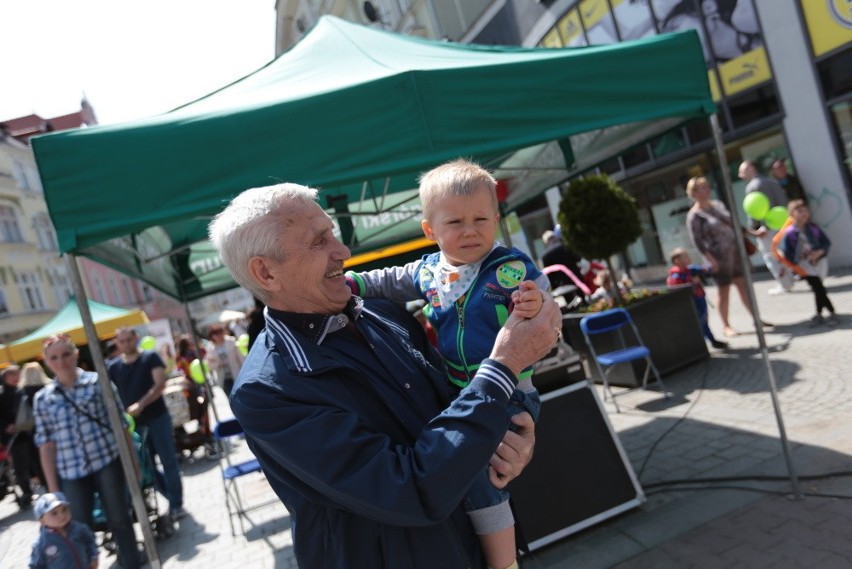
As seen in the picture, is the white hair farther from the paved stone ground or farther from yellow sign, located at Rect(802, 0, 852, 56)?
yellow sign, located at Rect(802, 0, 852, 56)

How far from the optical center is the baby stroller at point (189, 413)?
9.14m

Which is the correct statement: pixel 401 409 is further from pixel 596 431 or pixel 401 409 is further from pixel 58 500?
pixel 58 500

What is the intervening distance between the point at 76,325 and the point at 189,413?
17.1 ft

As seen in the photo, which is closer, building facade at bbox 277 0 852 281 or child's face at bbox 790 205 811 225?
child's face at bbox 790 205 811 225

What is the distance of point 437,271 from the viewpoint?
85.4 inches

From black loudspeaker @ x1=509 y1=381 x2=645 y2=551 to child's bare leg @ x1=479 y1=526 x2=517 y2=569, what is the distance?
1.89 meters

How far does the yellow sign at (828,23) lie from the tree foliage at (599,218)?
19.5ft

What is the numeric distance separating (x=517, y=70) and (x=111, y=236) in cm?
227

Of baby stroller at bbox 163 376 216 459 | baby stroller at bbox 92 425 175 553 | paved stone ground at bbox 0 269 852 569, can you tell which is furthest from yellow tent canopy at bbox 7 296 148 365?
baby stroller at bbox 92 425 175 553

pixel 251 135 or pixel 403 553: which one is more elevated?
pixel 251 135

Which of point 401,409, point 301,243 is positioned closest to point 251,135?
point 301,243

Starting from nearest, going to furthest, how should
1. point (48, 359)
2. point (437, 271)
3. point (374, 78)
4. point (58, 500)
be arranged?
1. point (437, 271)
2. point (374, 78)
3. point (58, 500)
4. point (48, 359)

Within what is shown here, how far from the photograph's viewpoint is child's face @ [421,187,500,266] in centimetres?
200

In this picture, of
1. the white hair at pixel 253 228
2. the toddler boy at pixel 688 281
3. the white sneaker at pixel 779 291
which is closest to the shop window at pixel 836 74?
the white sneaker at pixel 779 291
